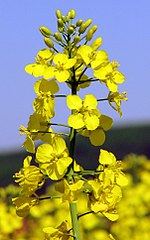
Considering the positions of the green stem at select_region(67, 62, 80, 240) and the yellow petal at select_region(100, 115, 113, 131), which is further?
the yellow petal at select_region(100, 115, 113, 131)

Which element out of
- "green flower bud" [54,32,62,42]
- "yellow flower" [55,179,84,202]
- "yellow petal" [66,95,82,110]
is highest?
"green flower bud" [54,32,62,42]

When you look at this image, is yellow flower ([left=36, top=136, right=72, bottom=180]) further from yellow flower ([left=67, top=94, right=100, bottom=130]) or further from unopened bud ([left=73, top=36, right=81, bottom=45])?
unopened bud ([left=73, top=36, right=81, bottom=45])

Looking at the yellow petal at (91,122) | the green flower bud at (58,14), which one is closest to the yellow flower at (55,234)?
the yellow petal at (91,122)

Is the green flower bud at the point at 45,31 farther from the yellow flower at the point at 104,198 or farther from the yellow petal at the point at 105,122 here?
the yellow flower at the point at 104,198

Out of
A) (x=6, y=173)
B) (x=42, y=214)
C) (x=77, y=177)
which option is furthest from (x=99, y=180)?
(x=6, y=173)

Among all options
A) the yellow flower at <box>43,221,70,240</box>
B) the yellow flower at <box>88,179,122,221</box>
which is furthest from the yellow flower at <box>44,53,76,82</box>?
the yellow flower at <box>43,221,70,240</box>

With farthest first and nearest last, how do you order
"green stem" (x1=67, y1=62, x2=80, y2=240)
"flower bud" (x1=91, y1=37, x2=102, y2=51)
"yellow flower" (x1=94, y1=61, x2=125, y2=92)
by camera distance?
"flower bud" (x1=91, y1=37, x2=102, y2=51)
"yellow flower" (x1=94, y1=61, x2=125, y2=92)
"green stem" (x1=67, y1=62, x2=80, y2=240)
